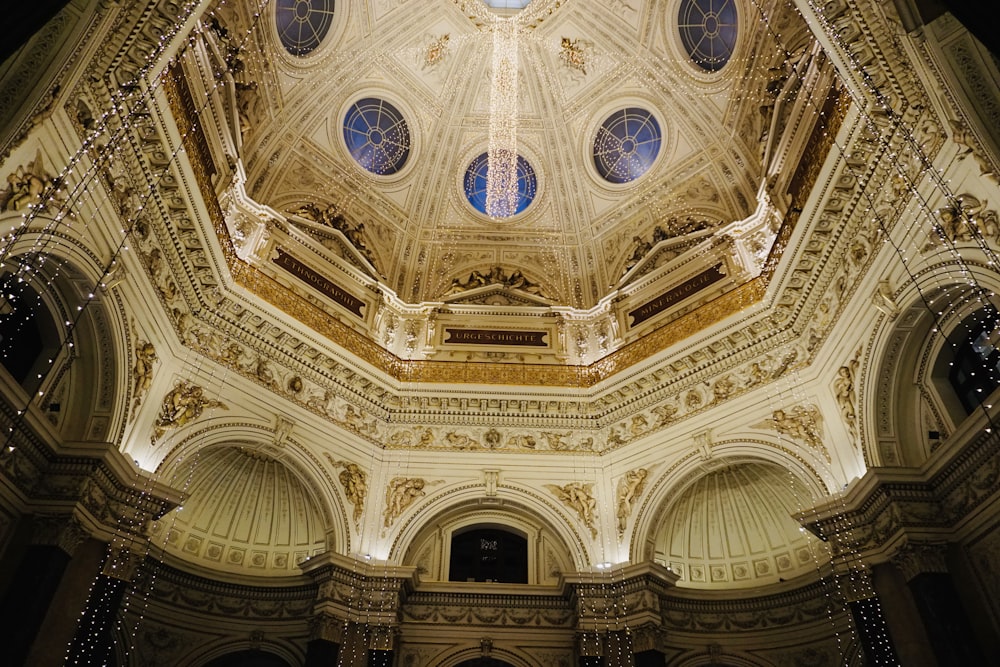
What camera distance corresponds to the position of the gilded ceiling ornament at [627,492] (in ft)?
40.4

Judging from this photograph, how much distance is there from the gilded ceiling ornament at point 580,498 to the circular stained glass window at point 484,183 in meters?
7.53

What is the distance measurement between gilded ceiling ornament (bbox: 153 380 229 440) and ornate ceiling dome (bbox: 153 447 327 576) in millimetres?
1600

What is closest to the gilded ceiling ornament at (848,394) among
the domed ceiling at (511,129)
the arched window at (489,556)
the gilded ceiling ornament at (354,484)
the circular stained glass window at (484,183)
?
the domed ceiling at (511,129)

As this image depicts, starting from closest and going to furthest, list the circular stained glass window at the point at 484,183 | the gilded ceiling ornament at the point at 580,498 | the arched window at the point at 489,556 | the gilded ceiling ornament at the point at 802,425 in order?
the gilded ceiling ornament at the point at 802,425, the gilded ceiling ornament at the point at 580,498, the arched window at the point at 489,556, the circular stained glass window at the point at 484,183

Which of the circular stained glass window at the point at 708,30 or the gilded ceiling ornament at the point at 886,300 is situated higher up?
the circular stained glass window at the point at 708,30

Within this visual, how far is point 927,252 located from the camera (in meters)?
8.63

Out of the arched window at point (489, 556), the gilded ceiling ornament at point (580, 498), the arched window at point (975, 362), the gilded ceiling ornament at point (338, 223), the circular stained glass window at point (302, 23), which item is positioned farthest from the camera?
the gilded ceiling ornament at point (338, 223)

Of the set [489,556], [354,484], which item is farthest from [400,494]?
[489,556]

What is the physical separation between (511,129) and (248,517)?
10756mm

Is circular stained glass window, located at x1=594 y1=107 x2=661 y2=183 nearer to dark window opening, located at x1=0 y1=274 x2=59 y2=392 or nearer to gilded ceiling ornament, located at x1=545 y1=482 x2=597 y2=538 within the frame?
gilded ceiling ornament, located at x1=545 y1=482 x2=597 y2=538

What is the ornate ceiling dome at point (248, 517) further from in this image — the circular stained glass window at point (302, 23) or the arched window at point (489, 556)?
the circular stained glass window at point (302, 23)

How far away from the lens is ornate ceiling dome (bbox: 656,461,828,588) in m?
12.5

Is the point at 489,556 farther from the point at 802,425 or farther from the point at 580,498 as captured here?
the point at 802,425

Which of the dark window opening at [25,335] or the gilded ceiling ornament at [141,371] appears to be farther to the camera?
the gilded ceiling ornament at [141,371]
